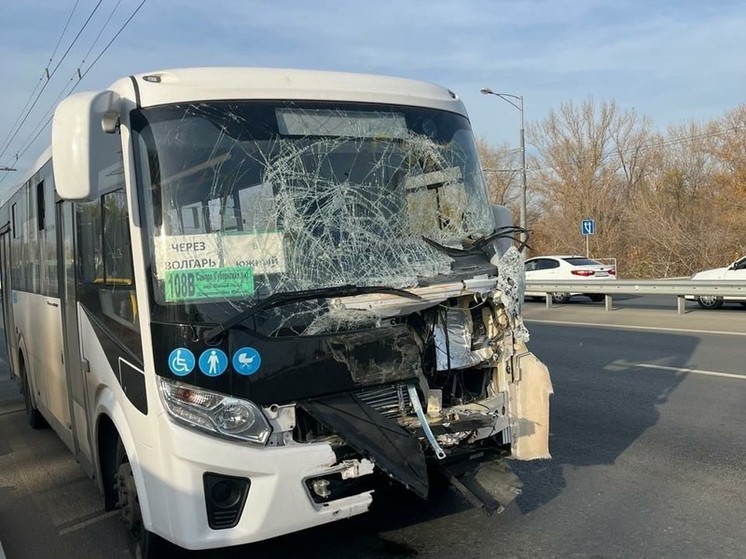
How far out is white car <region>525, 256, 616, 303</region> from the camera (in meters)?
23.1

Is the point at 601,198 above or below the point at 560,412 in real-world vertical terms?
above

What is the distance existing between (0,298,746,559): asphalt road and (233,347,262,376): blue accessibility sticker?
117 centimetres

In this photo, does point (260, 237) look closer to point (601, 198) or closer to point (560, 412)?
point (560, 412)

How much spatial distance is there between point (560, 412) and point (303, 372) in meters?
4.74

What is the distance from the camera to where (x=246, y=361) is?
3.48 m

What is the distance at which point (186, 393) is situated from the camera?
3459 millimetres

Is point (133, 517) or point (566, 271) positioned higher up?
point (566, 271)

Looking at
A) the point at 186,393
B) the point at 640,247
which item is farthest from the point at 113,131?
the point at 640,247

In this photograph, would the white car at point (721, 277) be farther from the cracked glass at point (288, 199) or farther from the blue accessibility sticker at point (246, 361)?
the blue accessibility sticker at point (246, 361)

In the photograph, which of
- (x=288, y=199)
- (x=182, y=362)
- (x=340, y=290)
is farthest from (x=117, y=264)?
(x=340, y=290)

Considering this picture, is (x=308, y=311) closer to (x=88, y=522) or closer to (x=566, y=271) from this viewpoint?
(x=88, y=522)

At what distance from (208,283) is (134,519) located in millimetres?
A: 1518

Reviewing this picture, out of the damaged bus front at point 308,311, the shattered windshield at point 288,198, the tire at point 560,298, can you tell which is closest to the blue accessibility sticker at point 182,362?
the damaged bus front at point 308,311

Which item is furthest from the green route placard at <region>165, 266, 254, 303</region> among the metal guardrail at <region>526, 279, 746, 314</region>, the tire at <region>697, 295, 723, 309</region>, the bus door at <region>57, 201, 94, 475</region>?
the tire at <region>697, 295, 723, 309</region>
